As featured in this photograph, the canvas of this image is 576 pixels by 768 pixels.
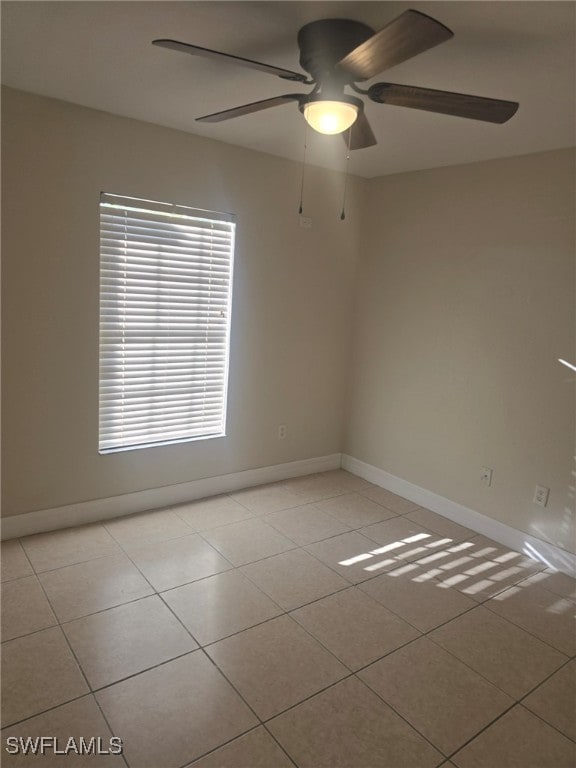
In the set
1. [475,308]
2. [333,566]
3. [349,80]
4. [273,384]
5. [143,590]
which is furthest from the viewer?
[273,384]

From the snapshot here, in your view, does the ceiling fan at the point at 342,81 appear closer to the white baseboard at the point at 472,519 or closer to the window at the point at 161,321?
the window at the point at 161,321

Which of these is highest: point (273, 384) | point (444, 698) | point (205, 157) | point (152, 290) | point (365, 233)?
point (205, 157)

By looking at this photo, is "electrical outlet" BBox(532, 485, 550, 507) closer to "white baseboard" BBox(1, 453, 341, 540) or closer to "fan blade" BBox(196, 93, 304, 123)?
"white baseboard" BBox(1, 453, 341, 540)

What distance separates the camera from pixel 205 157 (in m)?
3.23

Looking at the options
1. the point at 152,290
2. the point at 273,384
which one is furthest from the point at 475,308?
the point at 152,290

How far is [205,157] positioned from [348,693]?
3038mm

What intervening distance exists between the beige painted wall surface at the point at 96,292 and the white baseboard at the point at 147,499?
57mm

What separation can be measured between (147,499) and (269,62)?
2637 mm

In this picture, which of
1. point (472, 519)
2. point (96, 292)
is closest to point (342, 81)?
point (96, 292)

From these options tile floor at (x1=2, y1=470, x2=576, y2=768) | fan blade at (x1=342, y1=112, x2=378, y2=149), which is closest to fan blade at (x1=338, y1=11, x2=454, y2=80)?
fan blade at (x1=342, y1=112, x2=378, y2=149)

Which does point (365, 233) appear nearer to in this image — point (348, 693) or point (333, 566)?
point (333, 566)

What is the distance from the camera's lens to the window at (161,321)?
3.07 meters

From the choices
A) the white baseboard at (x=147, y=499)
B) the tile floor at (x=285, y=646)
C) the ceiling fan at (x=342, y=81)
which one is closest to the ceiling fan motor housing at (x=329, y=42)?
the ceiling fan at (x=342, y=81)

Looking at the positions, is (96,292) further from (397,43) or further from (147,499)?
(397,43)
